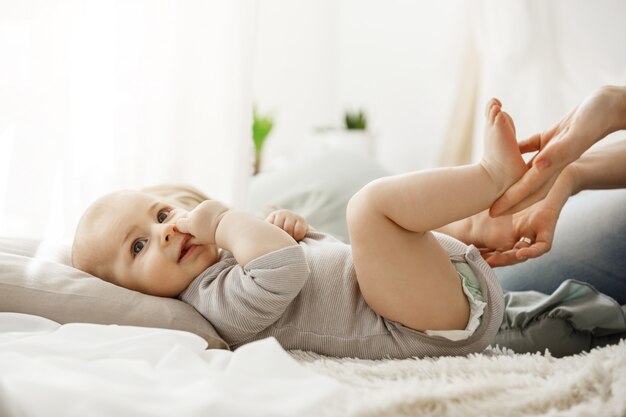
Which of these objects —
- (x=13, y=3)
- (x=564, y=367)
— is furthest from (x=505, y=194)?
(x=13, y=3)

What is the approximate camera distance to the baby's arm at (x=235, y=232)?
1.00 meters

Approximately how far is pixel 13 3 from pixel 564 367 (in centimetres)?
120

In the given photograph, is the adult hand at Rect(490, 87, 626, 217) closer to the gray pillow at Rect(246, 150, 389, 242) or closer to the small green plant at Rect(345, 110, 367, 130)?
the gray pillow at Rect(246, 150, 389, 242)

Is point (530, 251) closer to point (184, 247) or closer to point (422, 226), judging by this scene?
point (422, 226)

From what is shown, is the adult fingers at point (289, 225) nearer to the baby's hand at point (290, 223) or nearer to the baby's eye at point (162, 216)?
the baby's hand at point (290, 223)

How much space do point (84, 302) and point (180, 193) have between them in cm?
45

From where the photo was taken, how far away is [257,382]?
0.68 meters

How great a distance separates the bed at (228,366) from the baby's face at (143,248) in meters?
0.05

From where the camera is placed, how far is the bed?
654mm

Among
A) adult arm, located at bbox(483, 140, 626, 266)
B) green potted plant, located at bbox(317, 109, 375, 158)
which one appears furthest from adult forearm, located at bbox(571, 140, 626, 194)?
green potted plant, located at bbox(317, 109, 375, 158)

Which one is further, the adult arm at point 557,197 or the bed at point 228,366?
the adult arm at point 557,197

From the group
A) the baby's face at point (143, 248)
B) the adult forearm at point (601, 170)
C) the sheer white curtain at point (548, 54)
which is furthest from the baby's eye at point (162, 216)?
the sheer white curtain at point (548, 54)

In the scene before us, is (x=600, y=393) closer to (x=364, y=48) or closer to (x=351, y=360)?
(x=351, y=360)

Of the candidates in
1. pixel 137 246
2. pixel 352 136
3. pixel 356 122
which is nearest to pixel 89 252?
pixel 137 246
